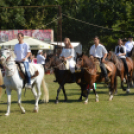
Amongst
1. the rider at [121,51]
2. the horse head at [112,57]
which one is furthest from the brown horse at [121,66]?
the rider at [121,51]

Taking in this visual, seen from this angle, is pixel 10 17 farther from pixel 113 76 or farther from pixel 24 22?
pixel 113 76

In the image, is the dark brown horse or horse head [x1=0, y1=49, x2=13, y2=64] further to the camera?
the dark brown horse

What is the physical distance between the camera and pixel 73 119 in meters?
8.95

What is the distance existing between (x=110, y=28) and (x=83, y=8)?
5.35 m

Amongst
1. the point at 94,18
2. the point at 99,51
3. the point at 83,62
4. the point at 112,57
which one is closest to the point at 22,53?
the point at 83,62

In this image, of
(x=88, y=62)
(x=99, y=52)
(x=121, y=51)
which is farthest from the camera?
(x=121, y=51)

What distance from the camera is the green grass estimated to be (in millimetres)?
7555

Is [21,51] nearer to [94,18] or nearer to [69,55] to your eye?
[69,55]

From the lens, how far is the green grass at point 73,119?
755 cm

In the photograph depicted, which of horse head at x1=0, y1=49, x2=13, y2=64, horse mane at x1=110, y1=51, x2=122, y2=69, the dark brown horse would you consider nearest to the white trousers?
the dark brown horse

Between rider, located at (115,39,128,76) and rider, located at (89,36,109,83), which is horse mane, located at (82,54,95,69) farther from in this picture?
rider, located at (115,39,128,76)

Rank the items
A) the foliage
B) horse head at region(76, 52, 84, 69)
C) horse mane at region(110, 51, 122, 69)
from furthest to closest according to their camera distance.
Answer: the foliage
horse mane at region(110, 51, 122, 69)
horse head at region(76, 52, 84, 69)

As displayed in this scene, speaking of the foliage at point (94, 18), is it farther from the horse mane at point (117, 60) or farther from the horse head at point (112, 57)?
the horse head at point (112, 57)

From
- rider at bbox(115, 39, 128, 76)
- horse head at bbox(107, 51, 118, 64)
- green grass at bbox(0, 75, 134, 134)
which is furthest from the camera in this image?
rider at bbox(115, 39, 128, 76)
